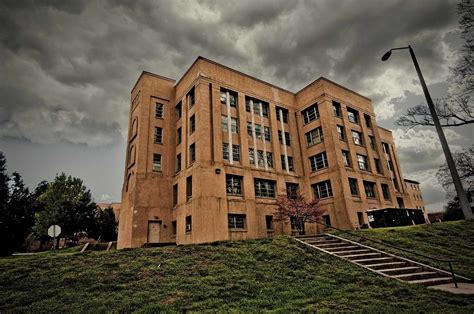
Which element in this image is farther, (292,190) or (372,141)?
(372,141)

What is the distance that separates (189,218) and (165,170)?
6.79 meters

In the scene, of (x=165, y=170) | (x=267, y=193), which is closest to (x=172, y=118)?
(x=165, y=170)

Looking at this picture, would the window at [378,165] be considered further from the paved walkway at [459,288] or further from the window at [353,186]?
the paved walkway at [459,288]

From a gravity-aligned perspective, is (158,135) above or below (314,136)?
above

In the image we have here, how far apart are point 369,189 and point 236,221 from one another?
1747 cm

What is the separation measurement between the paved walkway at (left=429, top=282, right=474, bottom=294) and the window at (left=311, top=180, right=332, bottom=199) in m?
19.7

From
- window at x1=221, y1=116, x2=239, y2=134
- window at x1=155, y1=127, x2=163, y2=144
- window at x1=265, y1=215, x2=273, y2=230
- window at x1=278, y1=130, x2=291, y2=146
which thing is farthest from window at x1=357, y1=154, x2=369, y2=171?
window at x1=155, y1=127, x2=163, y2=144

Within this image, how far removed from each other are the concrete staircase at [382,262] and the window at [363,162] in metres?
17.8

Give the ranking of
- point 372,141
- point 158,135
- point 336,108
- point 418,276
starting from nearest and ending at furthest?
point 418,276
point 158,135
point 336,108
point 372,141

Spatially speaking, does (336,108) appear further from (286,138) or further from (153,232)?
(153,232)

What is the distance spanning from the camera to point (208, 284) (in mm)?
10516

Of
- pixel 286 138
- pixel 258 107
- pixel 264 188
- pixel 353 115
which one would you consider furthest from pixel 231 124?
pixel 353 115

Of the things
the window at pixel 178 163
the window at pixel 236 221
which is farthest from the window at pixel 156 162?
the window at pixel 236 221

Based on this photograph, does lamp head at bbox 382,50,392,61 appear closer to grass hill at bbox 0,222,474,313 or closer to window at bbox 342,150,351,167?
grass hill at bbox 0,222,474,313
